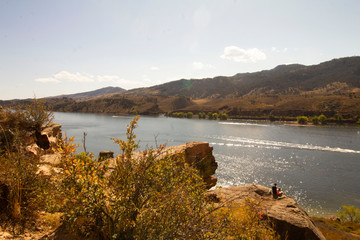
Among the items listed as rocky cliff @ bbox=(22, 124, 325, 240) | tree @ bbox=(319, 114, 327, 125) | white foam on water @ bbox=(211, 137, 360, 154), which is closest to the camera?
rocky cliff @ bbox=(22, 124, 325, 240)

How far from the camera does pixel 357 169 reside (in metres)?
41.6

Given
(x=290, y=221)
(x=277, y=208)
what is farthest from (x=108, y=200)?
(x=277, y=208)

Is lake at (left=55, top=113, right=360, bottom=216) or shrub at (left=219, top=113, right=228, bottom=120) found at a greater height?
shrub at (left=219, top=113, right=228, bottom=120)

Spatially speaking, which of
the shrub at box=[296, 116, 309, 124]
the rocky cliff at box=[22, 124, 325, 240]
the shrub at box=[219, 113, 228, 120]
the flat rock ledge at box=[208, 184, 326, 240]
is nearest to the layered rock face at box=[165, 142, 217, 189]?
the rocky cliff at box=[22, 124, 325, 240]

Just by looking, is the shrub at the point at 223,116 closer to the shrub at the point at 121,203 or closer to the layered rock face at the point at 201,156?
the layered rock face at the point at 201,156

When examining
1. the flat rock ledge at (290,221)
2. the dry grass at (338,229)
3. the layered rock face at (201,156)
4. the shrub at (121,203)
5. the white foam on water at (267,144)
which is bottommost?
the dry grass at (338,229)

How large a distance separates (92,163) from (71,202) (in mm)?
803

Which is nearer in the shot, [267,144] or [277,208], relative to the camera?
[277,208]

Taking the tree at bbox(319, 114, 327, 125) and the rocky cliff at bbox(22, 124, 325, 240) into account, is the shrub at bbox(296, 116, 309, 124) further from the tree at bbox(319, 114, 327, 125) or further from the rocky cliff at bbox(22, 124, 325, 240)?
the rocky cliff at bbox(22, 124, 325, 240)

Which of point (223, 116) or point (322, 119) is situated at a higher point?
point (223, 116)

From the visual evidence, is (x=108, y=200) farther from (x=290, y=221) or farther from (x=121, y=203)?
(x=290, y=221)

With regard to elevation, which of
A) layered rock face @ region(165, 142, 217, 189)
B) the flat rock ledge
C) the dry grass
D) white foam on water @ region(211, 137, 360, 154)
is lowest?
the dry grass

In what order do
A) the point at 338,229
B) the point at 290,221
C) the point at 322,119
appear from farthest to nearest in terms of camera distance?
the point at 322,119 < the point at 338,229 < the point at 290,221

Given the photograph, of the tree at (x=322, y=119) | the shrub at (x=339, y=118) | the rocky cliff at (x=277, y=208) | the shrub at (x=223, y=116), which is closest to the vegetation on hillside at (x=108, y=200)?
the rocky cliff at (x=277, y=208)
